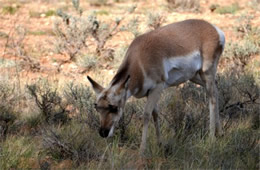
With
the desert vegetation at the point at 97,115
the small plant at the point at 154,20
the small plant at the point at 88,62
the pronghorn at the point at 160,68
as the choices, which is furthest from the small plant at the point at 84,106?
the small plant at the point at 154,20

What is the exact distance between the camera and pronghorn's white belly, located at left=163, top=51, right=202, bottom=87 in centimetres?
535

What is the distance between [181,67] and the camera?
5.49 m

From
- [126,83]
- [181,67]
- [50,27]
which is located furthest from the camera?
[50,27]

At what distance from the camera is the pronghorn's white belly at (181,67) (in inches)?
211

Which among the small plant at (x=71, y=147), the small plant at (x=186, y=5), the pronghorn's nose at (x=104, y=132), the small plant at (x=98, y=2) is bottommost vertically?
the small plant at (x=98, y=2)

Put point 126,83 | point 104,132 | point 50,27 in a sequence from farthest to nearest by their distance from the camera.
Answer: point 50,27
point 126,83
point 104,132

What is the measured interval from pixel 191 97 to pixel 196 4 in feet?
38.9

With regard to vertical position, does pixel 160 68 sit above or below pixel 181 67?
above

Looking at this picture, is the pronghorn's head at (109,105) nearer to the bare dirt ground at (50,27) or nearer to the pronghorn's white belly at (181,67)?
the pronghorn's white belly at (181,67)

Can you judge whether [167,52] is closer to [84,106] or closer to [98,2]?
[84,106]

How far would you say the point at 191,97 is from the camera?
6.99 meters

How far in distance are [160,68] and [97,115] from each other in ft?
4.19

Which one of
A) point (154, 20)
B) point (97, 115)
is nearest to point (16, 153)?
point (97, 115)

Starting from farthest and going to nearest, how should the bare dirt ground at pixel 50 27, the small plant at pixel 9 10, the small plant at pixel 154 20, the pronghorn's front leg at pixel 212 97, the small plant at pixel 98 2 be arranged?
the small plant at pixel 98 2 → the small plant at pixel 9 10 → the small plant at pixel 154 20 → the bare dirt ground at pixel 50 27 → the pronghorn's front leg at pixel 212 97
